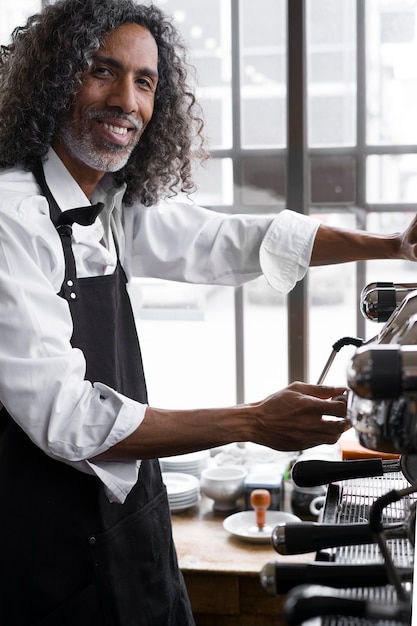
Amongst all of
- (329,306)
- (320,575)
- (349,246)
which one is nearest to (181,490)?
(329,306)

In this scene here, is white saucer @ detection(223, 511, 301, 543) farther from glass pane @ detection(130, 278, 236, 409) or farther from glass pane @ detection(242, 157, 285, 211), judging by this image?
glass pane @ detection(242, 157, 285, 211)

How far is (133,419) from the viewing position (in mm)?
1368

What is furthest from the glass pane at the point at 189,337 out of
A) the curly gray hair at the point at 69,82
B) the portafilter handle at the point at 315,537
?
the portafilter handle at the point at 315,537

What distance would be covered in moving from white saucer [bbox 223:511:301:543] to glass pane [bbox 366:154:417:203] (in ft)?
4.00

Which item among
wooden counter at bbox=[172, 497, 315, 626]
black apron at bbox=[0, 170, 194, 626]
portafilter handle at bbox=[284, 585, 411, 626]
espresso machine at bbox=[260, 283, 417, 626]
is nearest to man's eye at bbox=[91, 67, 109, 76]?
black apron at bbox=[0, 170, 194, 626]

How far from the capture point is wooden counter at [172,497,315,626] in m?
2.49

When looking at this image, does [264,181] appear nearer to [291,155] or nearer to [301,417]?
[291,155]

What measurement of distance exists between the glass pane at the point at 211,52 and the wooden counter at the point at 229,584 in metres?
1.53

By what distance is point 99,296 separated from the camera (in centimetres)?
164

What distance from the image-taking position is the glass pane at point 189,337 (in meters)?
3.29

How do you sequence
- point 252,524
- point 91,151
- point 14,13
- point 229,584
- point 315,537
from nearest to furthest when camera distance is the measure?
point 315,537 < point 91,151 < point 229,584 < point 252,524 < point 14,13

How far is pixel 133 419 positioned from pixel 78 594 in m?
0.42

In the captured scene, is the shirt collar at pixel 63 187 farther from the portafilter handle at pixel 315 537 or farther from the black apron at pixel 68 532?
the portafilter handle at pixel 315 537

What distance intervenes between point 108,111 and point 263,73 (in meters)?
1.54
